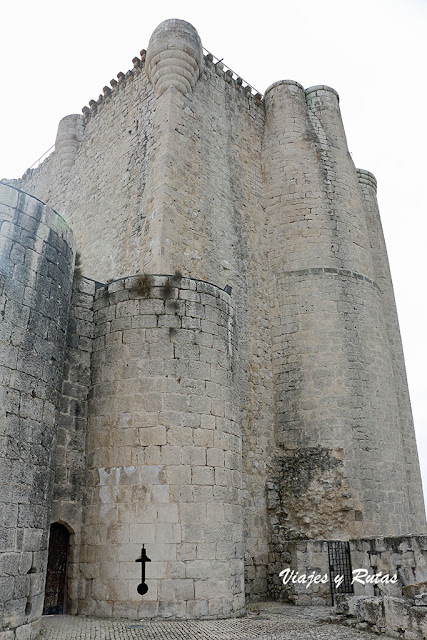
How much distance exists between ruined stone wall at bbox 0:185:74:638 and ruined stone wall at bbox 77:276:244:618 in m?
1.06

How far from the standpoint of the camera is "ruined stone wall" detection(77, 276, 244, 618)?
6.58m

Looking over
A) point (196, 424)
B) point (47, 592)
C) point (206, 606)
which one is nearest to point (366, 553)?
point (206, 606)

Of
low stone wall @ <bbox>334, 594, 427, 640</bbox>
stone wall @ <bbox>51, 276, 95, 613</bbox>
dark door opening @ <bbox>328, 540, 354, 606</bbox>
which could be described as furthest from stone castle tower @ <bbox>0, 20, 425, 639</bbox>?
low stone wall @ <bbox>334, 594, 427, 640</bbox>

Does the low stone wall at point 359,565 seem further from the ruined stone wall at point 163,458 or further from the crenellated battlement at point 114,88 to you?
the crenellated battlement at point 114,88

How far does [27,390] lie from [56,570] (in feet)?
8.95

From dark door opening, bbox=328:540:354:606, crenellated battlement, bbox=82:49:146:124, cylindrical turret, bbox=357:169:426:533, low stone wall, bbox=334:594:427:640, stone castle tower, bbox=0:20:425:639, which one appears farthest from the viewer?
crenellated battlement, bbox=82:49:146:124

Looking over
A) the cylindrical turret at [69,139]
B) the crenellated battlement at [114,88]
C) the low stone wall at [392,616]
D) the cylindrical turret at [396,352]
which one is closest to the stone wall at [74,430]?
the low stone wall at [392,616]

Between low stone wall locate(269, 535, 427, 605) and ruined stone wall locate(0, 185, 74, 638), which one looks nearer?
ruined stone wall locate(0, 185, 74, 638)

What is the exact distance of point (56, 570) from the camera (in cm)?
690

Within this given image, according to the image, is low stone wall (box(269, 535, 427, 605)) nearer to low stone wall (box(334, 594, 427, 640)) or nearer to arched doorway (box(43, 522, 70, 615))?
low stone wall (box(334, 594, 427, 640))

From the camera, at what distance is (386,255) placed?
1503 centimetres

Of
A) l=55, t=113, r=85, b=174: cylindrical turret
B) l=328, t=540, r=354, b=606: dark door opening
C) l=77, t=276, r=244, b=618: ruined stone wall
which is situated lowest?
l=328, t=540, r=354, b=606: dark door opening

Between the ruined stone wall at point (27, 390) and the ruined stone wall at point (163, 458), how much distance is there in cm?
106

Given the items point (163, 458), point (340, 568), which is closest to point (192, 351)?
point (163, 458)
